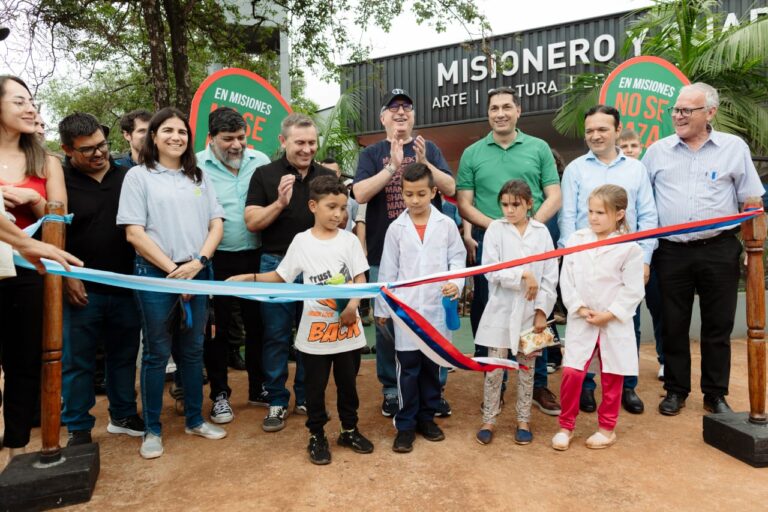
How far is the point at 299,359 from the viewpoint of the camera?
383cm

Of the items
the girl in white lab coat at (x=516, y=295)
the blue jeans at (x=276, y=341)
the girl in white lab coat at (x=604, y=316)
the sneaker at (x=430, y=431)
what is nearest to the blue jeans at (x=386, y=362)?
the sneaker at (x=430, y=431)

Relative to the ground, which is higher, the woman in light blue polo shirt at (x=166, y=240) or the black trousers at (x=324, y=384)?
the woman in light blue polo shirt at (x=166, y=240)

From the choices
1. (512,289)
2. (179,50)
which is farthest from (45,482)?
(179,50)

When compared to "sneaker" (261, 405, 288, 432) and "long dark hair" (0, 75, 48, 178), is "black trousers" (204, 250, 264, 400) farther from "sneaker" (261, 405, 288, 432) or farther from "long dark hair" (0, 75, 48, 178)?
"long dark hair" (0, 75, 48, 178)

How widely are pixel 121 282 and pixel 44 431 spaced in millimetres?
834

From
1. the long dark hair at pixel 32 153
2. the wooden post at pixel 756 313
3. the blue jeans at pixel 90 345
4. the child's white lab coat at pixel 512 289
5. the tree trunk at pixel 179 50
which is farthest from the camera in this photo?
the tree trunk at pixel 179 50

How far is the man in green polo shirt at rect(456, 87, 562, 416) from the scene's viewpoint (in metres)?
4.00

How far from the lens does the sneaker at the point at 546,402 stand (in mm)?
3930

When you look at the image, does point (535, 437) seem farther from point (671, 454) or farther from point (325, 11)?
point (325, 11)

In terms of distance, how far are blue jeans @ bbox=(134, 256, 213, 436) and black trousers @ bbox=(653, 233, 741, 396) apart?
121 inches

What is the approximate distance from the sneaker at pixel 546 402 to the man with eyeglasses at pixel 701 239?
73 centimetres

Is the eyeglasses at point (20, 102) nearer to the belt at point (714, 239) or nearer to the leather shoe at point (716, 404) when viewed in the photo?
the belt at point (714, 239)

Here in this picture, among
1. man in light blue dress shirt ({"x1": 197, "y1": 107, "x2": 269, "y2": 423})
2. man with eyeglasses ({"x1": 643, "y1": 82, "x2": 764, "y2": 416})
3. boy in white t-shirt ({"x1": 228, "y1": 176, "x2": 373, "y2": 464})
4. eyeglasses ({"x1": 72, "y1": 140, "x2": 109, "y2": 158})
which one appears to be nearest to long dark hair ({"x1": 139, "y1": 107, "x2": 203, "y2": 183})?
eyeglasses ({"x1": 72, "y1": 140, "x2": 109, "y2": 158})

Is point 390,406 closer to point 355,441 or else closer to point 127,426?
point 355,441
